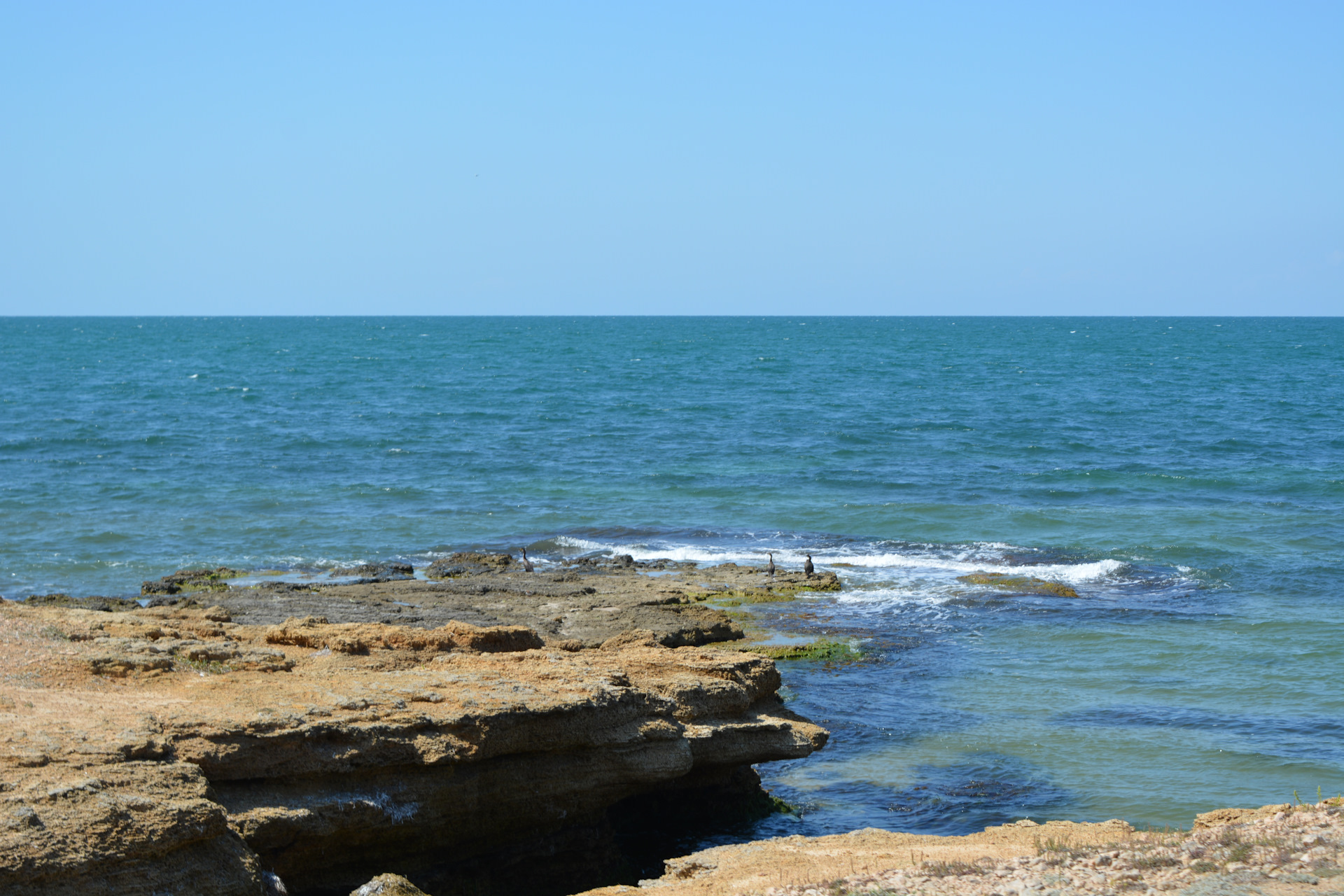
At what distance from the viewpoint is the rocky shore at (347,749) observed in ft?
27.2

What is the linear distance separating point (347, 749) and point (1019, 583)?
17912 mm

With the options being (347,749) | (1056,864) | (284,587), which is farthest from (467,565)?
(1056,864)

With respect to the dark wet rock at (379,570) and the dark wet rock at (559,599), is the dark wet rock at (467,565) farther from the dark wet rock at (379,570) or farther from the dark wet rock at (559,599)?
the dark wet rock at (379,570)

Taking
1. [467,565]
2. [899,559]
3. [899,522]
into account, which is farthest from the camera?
[899,522]

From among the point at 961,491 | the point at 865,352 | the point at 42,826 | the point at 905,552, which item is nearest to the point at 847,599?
the point at 905,552

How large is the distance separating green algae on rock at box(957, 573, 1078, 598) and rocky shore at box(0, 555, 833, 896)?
37.8 feet

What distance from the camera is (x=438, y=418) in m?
54.2

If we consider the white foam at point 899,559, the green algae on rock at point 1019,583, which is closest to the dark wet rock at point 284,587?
the white foam at point 899,559

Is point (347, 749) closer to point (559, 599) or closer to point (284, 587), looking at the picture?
point (559, 599)

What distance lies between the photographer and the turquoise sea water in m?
15.4

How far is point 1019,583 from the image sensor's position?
80.9 ft

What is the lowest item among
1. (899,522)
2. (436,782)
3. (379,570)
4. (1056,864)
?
(379,570)

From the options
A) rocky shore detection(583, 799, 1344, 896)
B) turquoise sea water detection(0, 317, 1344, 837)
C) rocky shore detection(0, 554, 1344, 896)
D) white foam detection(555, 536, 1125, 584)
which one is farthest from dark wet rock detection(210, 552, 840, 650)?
rocky shore detection(583, 799, 1344, 896)

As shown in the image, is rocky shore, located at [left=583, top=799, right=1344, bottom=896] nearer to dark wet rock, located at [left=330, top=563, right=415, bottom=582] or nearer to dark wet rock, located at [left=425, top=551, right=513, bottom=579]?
dark wet rock, located at [left=425, top=551, right=513, bottom=579]
